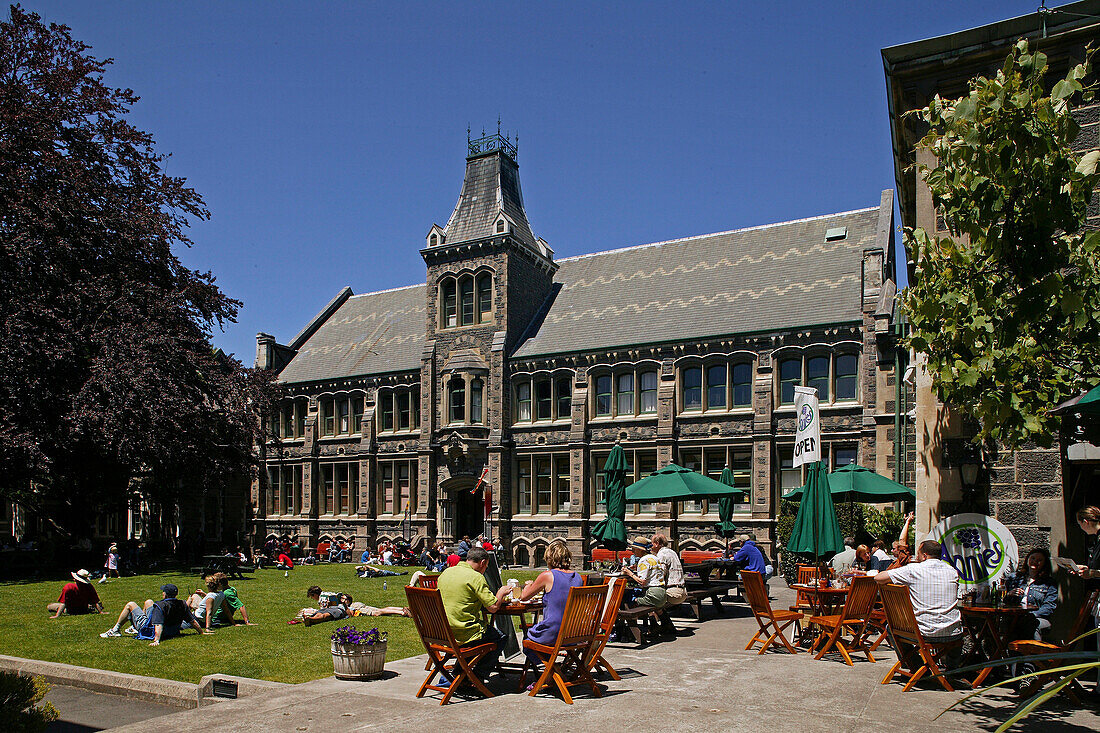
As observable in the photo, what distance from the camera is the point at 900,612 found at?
26.5 ft

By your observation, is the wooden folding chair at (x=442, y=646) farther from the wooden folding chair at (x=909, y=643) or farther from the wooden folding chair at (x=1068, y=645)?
the wooden folding chair at (x=1068, y=645)

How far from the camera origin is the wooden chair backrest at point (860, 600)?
930 centimetres

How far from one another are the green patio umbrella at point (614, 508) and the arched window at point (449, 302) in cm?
1832

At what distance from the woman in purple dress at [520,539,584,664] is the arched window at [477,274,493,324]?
88.4 feet

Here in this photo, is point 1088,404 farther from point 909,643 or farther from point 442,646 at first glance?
point 442,646

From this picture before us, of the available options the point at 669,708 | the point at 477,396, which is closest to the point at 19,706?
the point at 669,708

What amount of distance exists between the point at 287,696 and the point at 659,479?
12052mm

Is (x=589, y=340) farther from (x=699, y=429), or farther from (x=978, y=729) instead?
(x=978, y=729)

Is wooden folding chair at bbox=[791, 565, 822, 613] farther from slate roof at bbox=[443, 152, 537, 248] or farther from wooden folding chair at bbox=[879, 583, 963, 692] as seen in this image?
slate roof at bbox=[443, 152, 537, 248]

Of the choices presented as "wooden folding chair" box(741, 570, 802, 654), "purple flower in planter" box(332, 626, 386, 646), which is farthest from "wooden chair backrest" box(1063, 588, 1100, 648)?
"purple flower in planter" box(332, 626, 386, 646)

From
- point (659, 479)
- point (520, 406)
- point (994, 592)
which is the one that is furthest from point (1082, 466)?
point (520, 406)

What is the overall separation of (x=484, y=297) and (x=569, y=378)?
218 inches

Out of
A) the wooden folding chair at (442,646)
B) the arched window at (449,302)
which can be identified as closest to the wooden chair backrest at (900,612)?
the wooden folding chair at (442,646)

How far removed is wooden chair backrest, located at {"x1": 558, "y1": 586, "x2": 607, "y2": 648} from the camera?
782 centimetres
